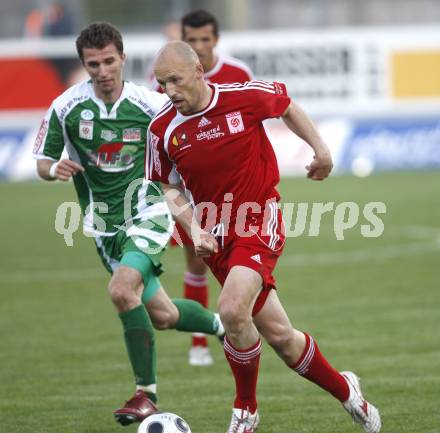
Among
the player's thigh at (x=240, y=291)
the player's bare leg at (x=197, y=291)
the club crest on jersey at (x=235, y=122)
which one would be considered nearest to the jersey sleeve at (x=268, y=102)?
the club crest on jersey at (x=235, y=122)

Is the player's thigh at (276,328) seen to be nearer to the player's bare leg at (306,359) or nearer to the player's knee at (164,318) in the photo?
the player's bare leg at (306,359)

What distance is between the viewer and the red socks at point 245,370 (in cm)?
604

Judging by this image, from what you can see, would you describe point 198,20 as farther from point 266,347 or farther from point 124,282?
point 124,282

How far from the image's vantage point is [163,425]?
595 centimetres

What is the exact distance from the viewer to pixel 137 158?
7.10m

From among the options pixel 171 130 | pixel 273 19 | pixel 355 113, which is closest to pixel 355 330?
pixel 171 130

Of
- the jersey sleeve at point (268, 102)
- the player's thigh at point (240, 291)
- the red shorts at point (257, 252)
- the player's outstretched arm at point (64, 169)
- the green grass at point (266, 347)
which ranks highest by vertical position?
the jersey sleeve at point (268, 102)

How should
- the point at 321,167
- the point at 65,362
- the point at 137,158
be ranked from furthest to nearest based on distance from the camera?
the point at 65,362 → the point at 137,158 → the point at 321,167

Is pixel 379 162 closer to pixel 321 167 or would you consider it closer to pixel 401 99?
pixel 401 99

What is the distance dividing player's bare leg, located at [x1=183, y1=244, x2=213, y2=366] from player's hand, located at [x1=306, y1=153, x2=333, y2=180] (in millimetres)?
2510

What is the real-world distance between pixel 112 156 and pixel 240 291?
1.63 meters

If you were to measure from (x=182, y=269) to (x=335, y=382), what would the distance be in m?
7.34

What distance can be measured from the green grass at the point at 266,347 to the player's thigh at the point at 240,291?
913 mm

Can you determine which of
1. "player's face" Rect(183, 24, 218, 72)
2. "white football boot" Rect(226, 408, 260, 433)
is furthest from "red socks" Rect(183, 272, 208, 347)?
"white football boot" Rect(226, 408, 260, 433)
